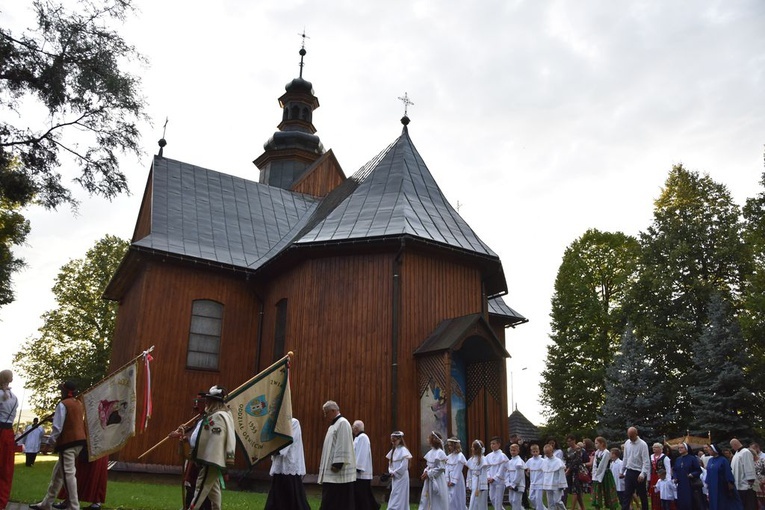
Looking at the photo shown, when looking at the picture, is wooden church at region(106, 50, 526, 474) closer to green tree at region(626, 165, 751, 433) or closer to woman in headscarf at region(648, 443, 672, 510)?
woman in headscarf at region(648, 443, 672, 510)

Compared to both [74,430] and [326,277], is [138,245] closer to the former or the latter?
[326,277]

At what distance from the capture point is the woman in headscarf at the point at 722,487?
39.8 feet

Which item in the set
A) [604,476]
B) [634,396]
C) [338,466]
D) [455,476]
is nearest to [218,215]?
[455,476]

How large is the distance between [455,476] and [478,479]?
37.0 inches

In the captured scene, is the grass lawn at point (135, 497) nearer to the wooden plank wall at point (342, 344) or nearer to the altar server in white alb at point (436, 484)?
the wooden plank wall at point (342, 344)

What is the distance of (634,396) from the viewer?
24.5 meters

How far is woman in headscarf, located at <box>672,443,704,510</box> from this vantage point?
12094 millimetres

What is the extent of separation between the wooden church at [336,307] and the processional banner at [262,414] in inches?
256

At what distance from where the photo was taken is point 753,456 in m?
13.0

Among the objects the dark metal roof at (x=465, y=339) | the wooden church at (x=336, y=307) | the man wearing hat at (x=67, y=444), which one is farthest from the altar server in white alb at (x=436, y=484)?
the man wearing hat at (x=67, y=444)

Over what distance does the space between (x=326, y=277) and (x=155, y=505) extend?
7.60 meters

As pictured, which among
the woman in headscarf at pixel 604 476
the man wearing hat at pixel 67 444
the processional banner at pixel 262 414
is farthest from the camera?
the woman in headscarf at pixel 604 476

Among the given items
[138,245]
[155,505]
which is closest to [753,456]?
[155,505]

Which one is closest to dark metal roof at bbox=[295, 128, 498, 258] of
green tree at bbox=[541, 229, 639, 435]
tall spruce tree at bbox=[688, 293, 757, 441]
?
tall spruce tree at bbox=[688, 293, 757, 441]
